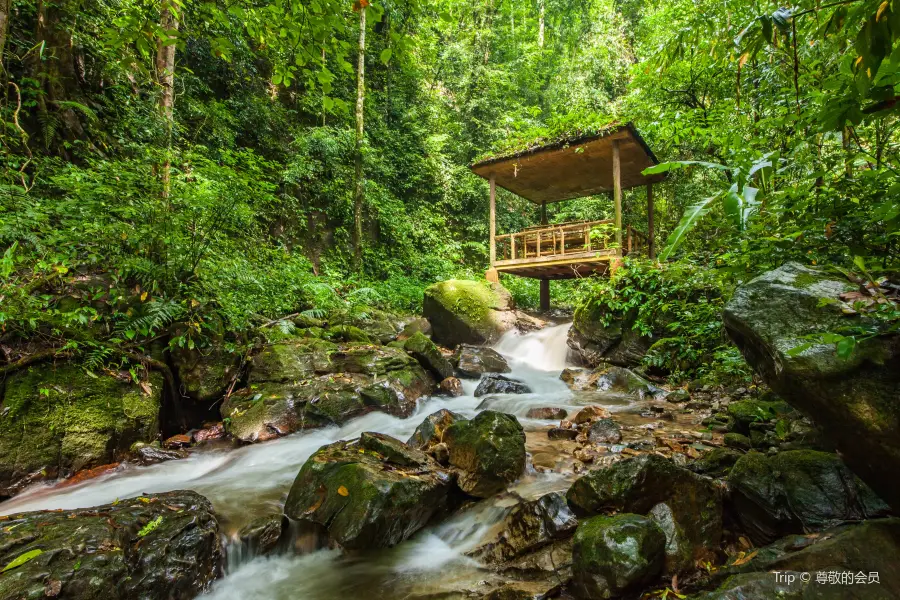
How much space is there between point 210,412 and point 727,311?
237 inches

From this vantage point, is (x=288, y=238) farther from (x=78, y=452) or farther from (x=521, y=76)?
(x=521, y=76)

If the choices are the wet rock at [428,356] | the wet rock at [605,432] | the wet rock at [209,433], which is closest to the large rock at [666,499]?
the wet rock at [605,432]

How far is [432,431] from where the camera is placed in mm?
4359

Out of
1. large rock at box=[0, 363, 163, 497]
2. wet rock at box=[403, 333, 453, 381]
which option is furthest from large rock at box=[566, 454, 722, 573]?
wet rock at box=[403, 333, 453, 381]

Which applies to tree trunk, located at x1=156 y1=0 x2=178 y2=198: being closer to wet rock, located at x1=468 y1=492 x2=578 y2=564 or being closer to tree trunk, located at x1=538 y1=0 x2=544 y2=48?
wet rock, located at x1=468 y1=492 x2=578 y2=564

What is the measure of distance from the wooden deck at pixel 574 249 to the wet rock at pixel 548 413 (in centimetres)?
475

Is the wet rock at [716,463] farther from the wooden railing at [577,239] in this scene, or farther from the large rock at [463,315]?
the large rock at [463,315]

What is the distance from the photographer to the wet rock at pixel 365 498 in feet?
9.50

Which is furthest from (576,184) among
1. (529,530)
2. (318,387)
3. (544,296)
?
(529,530)

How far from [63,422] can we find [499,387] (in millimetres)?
5664

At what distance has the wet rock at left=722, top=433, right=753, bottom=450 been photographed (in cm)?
342

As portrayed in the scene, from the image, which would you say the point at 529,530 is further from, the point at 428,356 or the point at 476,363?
the point at 476,363

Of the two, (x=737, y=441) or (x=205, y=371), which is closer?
(x=737, y=441)

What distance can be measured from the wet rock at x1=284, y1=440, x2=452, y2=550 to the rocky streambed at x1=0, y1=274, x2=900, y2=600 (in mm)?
15
